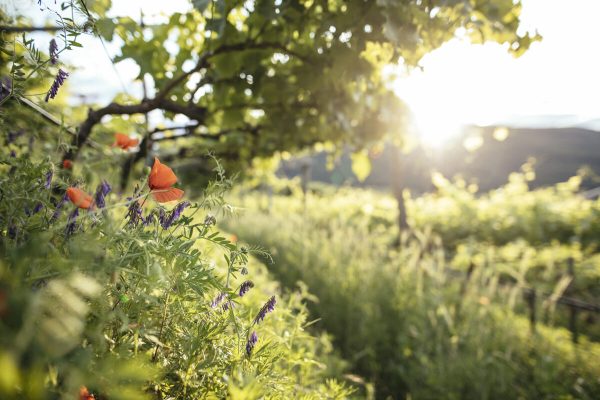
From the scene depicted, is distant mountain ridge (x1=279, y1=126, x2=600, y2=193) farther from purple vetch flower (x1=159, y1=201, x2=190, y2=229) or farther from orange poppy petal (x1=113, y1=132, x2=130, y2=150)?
purple vetch flower (x1=159, y1=201, x2=190, y2=229)

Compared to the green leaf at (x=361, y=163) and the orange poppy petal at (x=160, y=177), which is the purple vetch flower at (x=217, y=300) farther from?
the green leaf at (x=361, y=163)

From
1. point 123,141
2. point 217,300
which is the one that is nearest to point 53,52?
point 123,141

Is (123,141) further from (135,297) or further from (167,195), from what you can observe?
(135,297)

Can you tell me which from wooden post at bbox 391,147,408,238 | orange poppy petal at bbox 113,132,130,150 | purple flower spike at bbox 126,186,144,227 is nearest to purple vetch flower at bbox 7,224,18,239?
purple flower spike at bbox 126,186,144,227

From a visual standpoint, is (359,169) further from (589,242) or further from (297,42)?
(589,242)

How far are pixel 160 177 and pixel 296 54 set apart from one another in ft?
3.99

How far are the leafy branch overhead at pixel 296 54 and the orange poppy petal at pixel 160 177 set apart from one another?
19.1 inches

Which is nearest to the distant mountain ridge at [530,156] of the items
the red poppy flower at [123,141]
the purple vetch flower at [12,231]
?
the red poppy flower at [123,141]

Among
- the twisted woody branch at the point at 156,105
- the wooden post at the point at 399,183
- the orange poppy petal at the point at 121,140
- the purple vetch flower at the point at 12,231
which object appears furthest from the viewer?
the wooden post at the point at 399,183

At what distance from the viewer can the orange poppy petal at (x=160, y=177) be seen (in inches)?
33.9

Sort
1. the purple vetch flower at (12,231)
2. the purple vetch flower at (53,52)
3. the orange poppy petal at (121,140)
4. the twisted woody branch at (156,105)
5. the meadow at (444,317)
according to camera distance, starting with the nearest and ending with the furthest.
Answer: the purple vetch flower at (12,231)
the purple vetch flower at (53,52)
the orange poppy petal at (121,140)
the twisted woody branch at (156,105)
the meadow at (444,317)

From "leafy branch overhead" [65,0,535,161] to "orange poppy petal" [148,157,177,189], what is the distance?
1.59 ft

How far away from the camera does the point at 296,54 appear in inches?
72.6

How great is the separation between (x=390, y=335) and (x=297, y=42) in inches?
123
